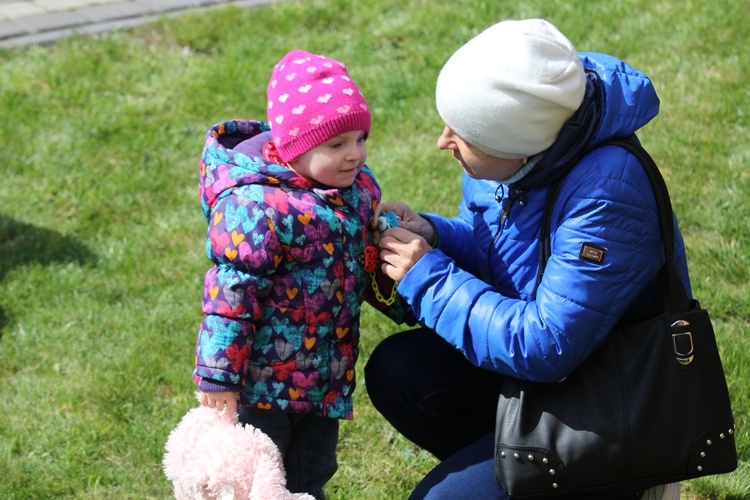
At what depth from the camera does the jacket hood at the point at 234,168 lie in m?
2.37

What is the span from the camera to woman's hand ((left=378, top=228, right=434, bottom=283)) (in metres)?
2.36

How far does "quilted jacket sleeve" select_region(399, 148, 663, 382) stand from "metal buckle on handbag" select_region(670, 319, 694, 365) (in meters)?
0.12

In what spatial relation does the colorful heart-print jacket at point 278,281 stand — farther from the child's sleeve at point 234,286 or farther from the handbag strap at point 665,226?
the handbag strap at point 665,226

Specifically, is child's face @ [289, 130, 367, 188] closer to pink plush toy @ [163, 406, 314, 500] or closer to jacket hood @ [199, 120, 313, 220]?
jacket hood @ [199, 120, 313, 220]

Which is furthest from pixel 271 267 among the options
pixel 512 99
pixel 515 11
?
pixel 515 11

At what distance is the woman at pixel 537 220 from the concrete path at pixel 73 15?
4745 mm

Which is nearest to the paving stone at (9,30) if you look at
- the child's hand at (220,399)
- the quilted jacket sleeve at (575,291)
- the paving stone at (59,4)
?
the paving stone at (59,4)

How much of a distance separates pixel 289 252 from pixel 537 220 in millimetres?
625

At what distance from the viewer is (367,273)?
2.56 metres

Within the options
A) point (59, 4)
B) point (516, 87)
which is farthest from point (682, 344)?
point (59, 4)

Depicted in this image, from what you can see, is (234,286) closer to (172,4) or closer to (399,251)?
(399,251)

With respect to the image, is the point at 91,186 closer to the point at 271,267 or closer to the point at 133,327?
the point at 133,327

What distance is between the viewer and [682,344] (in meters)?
2.15

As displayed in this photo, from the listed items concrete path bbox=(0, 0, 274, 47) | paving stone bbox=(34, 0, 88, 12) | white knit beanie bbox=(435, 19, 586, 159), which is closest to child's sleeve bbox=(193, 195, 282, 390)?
white knit beanie bbox=(435, 19, 586, 159)
